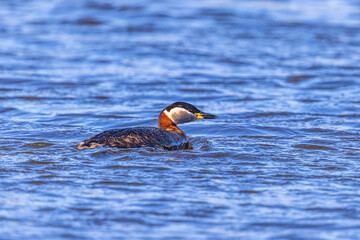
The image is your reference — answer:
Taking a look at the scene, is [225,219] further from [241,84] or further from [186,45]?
[186,45]

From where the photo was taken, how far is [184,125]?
11812mm

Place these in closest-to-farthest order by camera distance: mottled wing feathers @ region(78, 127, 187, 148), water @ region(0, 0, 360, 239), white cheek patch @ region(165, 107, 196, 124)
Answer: water @ region(0, 0, 360, 239), mottled wing feathers @ region(78, 127, 187, 148), white cheek patch @ region(165, 107, 196, 124)

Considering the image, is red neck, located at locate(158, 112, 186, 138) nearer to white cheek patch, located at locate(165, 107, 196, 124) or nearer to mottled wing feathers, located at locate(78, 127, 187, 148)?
white cheek patch, located at locate(165, 107, 196, 124)

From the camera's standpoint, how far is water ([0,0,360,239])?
6.59 m

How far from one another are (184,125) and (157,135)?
2.34 metres

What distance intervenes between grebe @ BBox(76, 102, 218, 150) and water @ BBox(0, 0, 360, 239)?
6.5 inches

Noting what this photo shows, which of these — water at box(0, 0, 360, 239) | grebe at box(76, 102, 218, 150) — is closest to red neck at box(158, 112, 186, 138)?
grebe at box(76, 102, 218, 150)

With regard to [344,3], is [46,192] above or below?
below

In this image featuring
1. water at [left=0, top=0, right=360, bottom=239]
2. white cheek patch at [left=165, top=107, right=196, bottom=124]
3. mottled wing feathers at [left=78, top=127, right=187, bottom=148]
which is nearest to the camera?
water at [left=0, top=0, right=360, bottom=239]

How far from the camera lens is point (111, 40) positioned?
20703mm

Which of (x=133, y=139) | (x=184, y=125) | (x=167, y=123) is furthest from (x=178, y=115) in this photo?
(x=184, y=125)

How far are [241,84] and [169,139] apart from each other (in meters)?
6.15

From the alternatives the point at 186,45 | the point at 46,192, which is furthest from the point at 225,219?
the point at 186,45

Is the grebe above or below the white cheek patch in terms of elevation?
below
